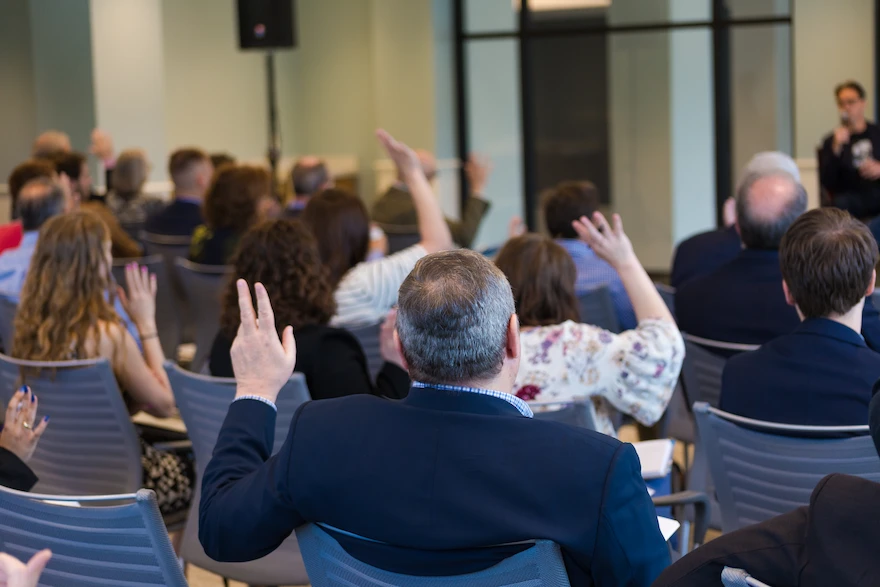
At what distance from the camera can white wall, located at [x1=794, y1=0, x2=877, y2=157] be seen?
8.88 meters

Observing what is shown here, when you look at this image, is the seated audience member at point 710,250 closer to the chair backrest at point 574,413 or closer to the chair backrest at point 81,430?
the chair backrest at point 574,413

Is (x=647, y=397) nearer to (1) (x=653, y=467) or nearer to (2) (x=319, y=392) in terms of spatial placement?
(1) (x=653, y=467)

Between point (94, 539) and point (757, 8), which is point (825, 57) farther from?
point (94, 539)

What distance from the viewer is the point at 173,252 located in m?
5.77

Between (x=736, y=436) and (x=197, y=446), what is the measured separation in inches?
51.1

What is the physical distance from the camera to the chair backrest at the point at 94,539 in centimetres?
177

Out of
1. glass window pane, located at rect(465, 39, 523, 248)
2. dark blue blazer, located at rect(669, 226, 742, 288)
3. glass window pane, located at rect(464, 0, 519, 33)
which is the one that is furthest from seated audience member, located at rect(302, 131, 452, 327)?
glass window pane, located at rect(464, 0, 519, 33)

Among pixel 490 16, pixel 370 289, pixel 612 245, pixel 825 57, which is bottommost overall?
pixel 370 289

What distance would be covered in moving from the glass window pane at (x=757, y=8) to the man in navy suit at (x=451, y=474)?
321 inches

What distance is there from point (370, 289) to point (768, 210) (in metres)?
1.30

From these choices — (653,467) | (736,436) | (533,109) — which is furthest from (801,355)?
(533,109)

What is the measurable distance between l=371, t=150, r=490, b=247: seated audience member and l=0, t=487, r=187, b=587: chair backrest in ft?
14.6

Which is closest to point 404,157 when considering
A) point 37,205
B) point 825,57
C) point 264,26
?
point 37,205

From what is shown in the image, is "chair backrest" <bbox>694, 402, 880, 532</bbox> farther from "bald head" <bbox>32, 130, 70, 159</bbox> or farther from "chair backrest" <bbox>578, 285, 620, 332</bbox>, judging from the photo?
"bald head" <bbox>32, 130, 70, 159</bbox>
